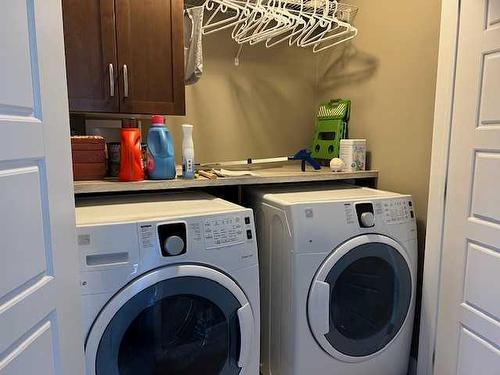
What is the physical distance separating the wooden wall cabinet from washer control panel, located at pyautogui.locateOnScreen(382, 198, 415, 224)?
3.50 feet

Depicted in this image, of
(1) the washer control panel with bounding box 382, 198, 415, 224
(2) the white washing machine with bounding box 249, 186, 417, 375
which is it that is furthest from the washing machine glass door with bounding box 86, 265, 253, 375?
(1) the washer control panel with bounding box 382, 198, 415, 224

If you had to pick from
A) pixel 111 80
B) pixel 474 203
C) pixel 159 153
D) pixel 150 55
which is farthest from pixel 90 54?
pixel 474 203

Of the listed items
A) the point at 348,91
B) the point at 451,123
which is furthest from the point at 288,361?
the point at 348,91

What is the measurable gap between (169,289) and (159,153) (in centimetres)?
59

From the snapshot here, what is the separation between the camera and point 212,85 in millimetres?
2268

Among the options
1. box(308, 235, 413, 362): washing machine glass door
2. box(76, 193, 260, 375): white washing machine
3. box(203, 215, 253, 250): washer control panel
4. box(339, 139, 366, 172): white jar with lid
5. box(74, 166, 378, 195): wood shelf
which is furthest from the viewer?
box(339, 139, 366, 172): white jar with lid

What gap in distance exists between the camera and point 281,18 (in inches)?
74.1

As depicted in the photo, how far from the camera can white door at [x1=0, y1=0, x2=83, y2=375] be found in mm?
755

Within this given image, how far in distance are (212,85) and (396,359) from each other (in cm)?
181

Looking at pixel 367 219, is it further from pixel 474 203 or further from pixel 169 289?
pixel 169 289

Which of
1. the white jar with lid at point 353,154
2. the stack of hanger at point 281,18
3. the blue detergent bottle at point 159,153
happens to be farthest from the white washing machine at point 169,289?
the stack of hanger at point 281,18

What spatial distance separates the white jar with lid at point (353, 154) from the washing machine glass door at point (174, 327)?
1.03m

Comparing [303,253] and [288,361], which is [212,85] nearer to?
[303,253]

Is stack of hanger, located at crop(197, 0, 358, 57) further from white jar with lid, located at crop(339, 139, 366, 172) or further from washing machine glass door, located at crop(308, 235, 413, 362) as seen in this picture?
washing machine glass door, located at crop(308, 235, 413, 362)
